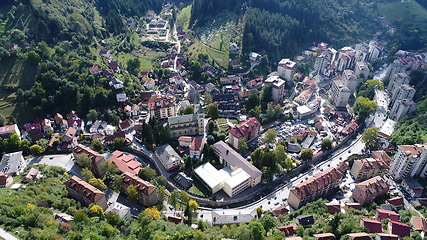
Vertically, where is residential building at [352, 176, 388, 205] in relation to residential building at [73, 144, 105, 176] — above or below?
above

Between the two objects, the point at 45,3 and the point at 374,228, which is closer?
the point at 374,228

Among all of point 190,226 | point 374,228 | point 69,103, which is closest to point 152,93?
point 69,103

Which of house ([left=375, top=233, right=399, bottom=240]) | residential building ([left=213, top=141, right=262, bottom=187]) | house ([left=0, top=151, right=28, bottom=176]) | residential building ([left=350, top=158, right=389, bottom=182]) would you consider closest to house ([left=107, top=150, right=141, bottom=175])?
house ([left=0, top=151, right=28, bottom=176])

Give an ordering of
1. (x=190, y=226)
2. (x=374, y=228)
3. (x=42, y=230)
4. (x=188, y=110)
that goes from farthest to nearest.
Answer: (x=188, y=110) → (x=190, y=226) → (x=374, y=228) → (x=42, y=230)

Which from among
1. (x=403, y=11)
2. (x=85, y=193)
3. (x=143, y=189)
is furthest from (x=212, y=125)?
(x=403, y=11)

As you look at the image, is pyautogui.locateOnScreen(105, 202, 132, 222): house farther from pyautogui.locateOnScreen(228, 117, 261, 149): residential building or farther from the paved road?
A: pyautogui.locateOnScreen(228, 117, 261, 149): residential building

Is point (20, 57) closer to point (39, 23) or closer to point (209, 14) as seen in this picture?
point (39, 23)
